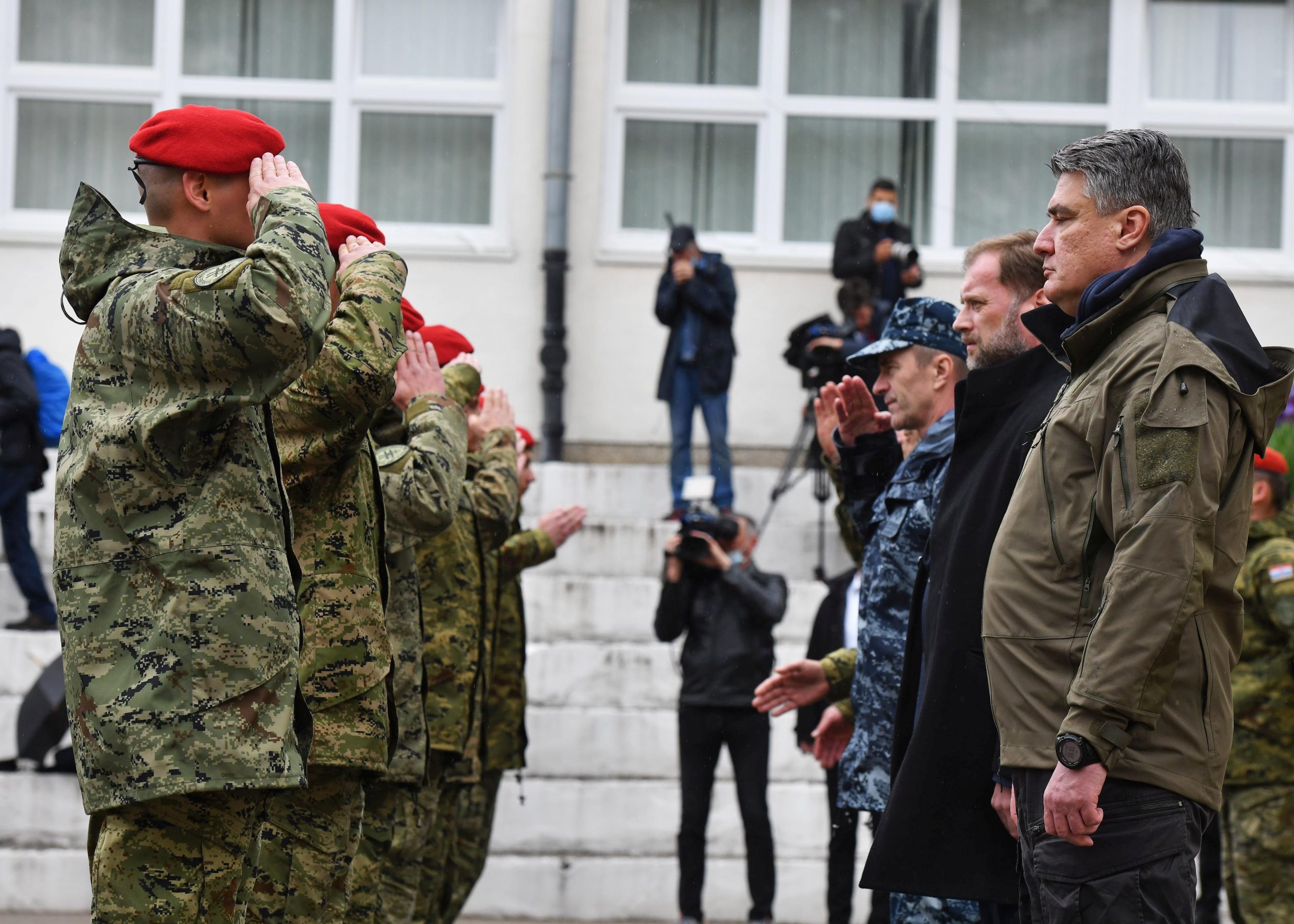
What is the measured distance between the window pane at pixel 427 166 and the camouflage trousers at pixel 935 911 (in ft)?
33.2

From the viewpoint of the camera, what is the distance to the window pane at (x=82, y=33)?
13.5 metres

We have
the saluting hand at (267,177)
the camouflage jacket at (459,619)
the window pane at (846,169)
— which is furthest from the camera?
the window pane at (846,169)

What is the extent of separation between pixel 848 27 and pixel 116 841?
11950 millimetres

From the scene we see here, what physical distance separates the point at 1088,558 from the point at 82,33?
12.5 metres

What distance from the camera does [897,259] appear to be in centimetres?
1062

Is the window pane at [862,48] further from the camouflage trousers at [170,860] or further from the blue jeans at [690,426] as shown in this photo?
the camouflage trousers at [170,860]

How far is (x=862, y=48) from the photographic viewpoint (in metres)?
13.7


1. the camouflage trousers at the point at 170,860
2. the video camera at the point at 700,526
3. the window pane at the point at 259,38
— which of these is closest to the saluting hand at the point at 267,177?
the camouflage trousers at the point at 170,860

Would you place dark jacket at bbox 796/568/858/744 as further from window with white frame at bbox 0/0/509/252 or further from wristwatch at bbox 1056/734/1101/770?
window with white frame at bbox 0/0/509/252

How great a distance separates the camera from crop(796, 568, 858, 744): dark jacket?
709cm

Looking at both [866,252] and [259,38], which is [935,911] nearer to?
[866,252]

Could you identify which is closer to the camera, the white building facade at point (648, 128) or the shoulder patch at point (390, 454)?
the shoulder patch at point (390, 454)

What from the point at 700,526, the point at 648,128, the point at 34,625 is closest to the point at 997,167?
the point at 648,128

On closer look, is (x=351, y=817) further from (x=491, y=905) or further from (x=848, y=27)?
(x=848, y=27)
